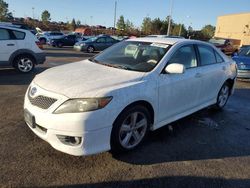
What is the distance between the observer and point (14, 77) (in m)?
8.73

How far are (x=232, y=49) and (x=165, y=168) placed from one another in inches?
923

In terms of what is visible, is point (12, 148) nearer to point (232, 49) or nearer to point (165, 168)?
point (165, 168)

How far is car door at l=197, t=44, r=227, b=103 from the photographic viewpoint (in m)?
5.21

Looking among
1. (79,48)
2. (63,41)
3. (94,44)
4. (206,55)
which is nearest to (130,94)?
(206,55)

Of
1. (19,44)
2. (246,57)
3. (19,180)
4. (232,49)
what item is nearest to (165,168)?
(19,180)

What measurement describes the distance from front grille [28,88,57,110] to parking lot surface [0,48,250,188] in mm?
717

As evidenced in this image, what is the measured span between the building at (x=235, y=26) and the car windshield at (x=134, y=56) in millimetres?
54966

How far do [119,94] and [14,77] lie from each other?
631cm

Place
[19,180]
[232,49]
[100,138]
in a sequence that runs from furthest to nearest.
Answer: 1. [232,49]
2. [100,138]
3. [19,180]

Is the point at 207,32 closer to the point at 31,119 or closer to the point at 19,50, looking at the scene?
the point at 19,50

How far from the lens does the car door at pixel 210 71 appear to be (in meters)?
5.21

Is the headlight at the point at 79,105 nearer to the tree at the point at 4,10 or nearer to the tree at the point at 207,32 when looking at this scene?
the tree at the point at 4,10

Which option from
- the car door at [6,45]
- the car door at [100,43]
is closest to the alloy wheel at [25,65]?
the car door at [6,45]

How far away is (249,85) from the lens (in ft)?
33.7
